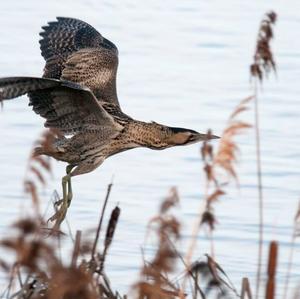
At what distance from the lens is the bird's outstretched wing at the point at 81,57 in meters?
9.27

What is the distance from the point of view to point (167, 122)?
38.3 feet

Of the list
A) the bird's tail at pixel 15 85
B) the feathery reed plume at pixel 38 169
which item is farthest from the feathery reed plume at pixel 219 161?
the bird's tail at pixel 15 85

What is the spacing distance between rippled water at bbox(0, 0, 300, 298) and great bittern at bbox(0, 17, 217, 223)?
426 millimetres

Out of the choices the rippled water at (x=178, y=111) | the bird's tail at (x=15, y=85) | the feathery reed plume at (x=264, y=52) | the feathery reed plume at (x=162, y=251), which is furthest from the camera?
the rippled water at (x=178, y=111)

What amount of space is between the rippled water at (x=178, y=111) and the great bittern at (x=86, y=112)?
0.43 meters

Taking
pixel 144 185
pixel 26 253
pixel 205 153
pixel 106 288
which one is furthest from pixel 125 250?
pixel 26 253

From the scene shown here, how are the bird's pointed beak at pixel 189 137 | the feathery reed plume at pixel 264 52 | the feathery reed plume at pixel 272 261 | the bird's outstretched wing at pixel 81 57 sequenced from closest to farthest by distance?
1. the feathery reed plume at pixel 272 261
2. the feathery reed plume at pixel 264 52
3. the bird's pointed beak at pixel 189 137
4. the bird's outstretched wing at pixel 81 57

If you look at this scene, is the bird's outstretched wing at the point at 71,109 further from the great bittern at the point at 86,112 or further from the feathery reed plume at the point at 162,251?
the feathery reed plume at the point at 162,251

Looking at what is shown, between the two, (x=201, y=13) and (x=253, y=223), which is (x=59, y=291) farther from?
(x=201, y=13)

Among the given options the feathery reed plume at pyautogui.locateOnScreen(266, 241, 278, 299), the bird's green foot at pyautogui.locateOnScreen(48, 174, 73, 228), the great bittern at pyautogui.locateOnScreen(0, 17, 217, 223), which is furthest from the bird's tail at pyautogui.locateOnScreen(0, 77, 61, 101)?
the feathery reed plume at pyautogui.locateOnScreen(266, 241, 278, 299)

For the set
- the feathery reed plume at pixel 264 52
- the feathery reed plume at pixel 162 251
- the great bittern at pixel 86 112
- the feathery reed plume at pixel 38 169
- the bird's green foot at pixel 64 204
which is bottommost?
the feathery reed plume at pixel 162 251

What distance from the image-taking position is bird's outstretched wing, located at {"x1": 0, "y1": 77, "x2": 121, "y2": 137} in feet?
26.9

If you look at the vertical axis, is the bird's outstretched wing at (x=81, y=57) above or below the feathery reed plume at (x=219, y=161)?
above

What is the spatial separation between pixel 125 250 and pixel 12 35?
6536mm
